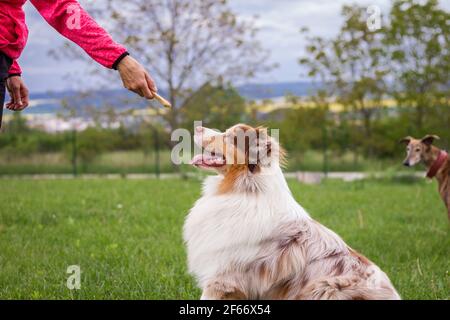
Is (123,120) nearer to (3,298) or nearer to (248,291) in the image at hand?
(3,298)

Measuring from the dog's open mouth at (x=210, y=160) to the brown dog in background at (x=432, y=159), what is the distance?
493cm

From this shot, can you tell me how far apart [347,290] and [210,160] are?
1.35 meters

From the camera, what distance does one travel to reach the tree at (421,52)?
62.7ft

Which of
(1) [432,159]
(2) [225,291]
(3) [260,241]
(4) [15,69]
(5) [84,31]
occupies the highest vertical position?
(5) [84,31]

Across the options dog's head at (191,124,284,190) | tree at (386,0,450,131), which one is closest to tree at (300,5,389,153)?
tree at (386,0,450,131)

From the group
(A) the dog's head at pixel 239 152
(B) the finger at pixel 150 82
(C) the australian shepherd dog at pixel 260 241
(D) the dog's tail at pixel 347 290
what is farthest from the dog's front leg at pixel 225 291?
(B) the finger at pixel 150 82

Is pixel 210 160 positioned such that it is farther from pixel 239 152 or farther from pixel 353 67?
pixel 353 67

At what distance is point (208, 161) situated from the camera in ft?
13.8

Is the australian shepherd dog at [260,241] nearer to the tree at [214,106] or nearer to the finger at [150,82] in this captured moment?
the finger at [150,82]

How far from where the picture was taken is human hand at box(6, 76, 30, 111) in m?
3.99

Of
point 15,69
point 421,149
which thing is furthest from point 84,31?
point 421,149

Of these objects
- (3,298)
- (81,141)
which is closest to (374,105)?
(81,141)

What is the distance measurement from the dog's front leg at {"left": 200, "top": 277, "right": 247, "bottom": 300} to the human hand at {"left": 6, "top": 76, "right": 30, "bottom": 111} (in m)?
1.88
